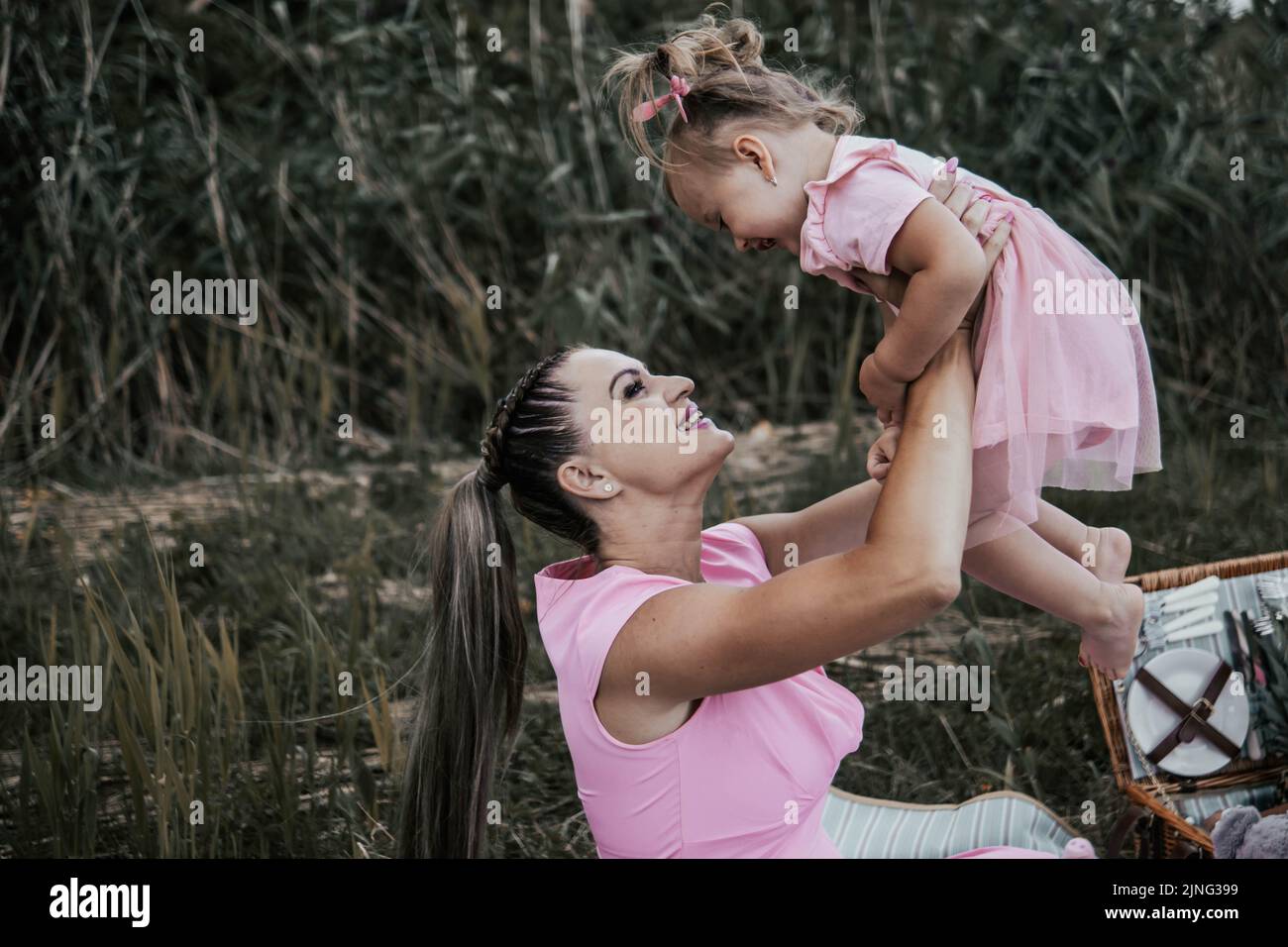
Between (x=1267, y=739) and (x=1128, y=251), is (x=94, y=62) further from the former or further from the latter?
(x=1267, y=739)

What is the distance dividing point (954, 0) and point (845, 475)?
6.27 feet

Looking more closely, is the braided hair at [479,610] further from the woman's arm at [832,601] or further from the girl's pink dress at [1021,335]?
the girl's pink dress at [1021,335]

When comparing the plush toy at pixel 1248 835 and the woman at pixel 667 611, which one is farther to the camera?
the plush toy at pixel 1248 835

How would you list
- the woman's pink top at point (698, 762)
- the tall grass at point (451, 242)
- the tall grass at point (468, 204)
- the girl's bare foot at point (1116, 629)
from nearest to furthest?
the woman's pink top at point (698, 762) < the girl's bare foot at point (1116, 629) < the tall grass at point (451, 242) < the tall grass at point (468, 204)

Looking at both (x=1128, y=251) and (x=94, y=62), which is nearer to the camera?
(x=94, y=62)

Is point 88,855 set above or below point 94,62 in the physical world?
below

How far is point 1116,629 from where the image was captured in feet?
7.06

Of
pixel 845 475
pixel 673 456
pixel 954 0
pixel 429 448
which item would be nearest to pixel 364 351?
pixel 429 448

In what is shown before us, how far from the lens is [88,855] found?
7.66ft

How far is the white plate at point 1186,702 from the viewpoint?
2.46m

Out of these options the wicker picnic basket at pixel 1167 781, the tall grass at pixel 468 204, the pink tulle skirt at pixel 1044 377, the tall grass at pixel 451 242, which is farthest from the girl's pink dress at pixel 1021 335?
the tall grass at pixel 468 204

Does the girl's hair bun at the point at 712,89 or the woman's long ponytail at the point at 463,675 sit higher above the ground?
the girl's hair bun at the point at 712,89

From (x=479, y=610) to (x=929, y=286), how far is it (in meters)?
0.73

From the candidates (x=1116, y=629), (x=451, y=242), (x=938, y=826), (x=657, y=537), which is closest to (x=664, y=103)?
(x=657, y=537)
